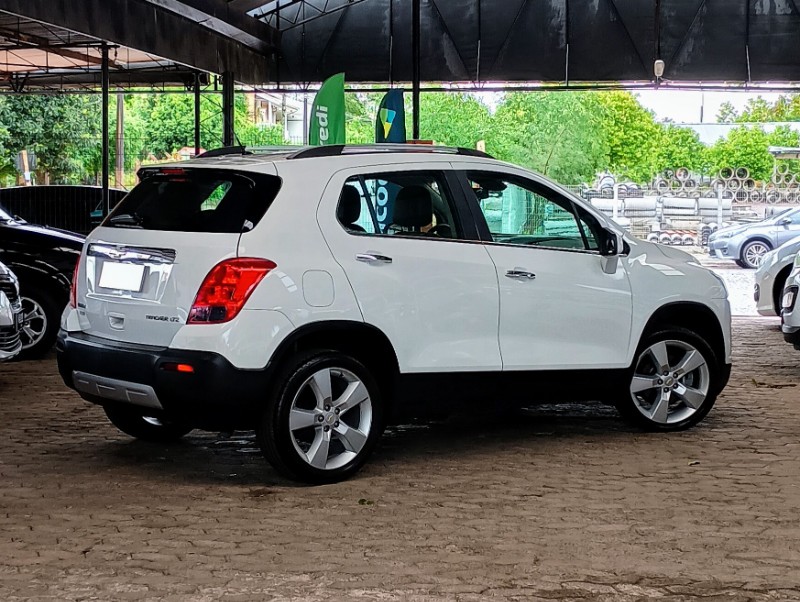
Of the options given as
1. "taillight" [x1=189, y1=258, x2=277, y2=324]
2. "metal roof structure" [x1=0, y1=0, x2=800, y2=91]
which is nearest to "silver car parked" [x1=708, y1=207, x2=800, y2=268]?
"metal roof structure" [x1=0, y1=0, x2=800, y2=91]

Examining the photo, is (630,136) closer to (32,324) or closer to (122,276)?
(32,324)

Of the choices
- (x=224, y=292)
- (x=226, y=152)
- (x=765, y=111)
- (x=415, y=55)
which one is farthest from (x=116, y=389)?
(x=765, y=111)

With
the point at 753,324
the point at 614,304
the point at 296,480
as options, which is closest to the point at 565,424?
the point at 614,304

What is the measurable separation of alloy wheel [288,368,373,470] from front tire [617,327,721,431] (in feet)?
6.65

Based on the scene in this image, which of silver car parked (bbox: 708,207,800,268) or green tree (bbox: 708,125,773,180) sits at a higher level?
green tree (bbox: 708,125,773,180)

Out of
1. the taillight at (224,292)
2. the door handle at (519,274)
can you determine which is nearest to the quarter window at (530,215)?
the door handle at (519,274)

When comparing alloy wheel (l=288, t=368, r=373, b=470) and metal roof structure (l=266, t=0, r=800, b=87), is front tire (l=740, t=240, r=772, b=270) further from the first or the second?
alloy wheel (l=288, t=368, r=373, b=470)

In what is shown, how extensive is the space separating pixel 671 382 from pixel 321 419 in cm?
267

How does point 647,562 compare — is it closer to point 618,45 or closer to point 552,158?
point 618,45

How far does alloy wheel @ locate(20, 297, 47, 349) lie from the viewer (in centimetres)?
1183

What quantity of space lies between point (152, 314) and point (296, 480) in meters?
1.15

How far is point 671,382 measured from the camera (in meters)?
7.96

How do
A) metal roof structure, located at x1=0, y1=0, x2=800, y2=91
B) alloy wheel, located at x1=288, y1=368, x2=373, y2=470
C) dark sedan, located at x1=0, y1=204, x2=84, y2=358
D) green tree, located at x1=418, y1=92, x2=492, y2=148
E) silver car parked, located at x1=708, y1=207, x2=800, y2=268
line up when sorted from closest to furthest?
alloy wheel, located at x1=288, y1=368, x2=373, y2=470
dark sedan, located at x1=0, y1=204, x2=84, y2=358
metal roof structure, located at x1=0, y1=0, x2=800, y2=91
silver car parked, located at x1=708, y1=207, x2=800, y2=268
green tree, located at x1=418, y1=92, x2=492, y2=148

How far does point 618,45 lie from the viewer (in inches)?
930
